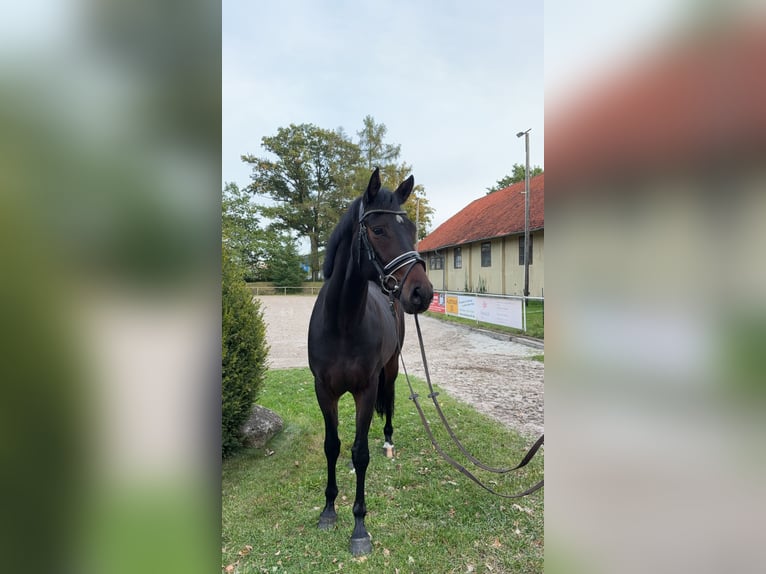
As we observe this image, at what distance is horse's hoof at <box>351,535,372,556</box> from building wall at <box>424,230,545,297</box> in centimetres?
1188

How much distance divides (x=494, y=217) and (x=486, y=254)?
2271 millimetres

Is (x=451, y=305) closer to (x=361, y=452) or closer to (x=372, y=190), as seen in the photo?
(x=361, y=452)

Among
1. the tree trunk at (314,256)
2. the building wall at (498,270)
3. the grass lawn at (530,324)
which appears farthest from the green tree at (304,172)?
the grass lawn at (530,324)

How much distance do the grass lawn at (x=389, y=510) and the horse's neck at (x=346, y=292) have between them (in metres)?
1.50

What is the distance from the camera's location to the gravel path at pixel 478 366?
5.14 meters

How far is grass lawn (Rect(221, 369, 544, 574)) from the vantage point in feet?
7.36

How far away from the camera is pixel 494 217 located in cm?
1841

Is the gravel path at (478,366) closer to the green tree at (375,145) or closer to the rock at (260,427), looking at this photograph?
the rock at (260,427)

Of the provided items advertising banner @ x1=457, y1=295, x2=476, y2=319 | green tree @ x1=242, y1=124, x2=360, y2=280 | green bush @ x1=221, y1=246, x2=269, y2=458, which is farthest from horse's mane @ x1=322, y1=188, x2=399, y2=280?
green tree @ x1=242, y1=124, x2=360, y2=280

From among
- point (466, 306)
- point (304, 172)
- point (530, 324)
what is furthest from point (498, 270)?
point (304, 172)

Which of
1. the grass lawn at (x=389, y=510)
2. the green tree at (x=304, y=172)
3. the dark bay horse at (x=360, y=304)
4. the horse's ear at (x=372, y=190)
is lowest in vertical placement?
the grass lawn at (x=389, y=510)
